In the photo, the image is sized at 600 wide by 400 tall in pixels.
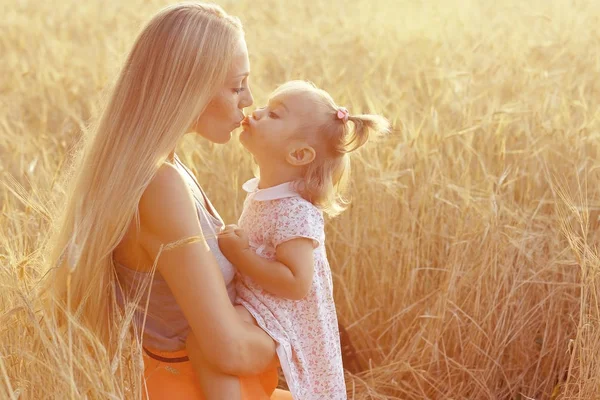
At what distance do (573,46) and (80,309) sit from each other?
10.4 feet

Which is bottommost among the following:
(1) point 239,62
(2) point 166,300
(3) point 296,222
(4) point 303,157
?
(2) point 166,300

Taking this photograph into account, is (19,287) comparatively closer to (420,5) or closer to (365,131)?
(365,131)

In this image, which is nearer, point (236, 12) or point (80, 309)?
point (80, 309)

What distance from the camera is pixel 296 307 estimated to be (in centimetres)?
189

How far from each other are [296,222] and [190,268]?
28 cm

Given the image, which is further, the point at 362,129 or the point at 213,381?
the point at 362,129

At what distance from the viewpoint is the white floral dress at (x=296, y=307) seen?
72.3 inches

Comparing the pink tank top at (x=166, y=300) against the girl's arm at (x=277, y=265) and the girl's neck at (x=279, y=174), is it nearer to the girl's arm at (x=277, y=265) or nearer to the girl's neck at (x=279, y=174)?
the girl's arm at (x=277, y=265)

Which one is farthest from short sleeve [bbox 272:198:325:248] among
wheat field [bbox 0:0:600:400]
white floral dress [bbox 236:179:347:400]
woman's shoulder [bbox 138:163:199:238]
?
wheat field [bbox 0:0:600:400]

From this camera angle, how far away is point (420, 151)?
286 cm

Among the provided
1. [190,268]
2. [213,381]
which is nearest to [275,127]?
[190,268]

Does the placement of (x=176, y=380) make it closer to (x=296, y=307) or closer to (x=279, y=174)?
(x=296, y=307)

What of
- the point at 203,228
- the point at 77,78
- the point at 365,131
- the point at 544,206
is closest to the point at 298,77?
the point at 77,78

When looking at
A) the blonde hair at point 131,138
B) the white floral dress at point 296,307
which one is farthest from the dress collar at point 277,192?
the blonde hair at point 131,138
